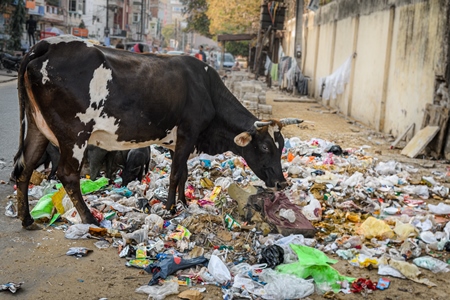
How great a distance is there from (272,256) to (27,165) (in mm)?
2571

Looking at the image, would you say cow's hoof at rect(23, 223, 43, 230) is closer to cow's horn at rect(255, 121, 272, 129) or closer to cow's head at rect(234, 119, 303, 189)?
cow's head at rect(234, 119, 303, 189)

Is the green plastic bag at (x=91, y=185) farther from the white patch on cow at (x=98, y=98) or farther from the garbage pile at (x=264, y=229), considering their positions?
the white patch on cow at (x=98, y=98)

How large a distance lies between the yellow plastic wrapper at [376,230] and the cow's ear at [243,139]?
152 cm

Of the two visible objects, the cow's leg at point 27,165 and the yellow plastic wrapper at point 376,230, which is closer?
the cow's leg at point 27,165

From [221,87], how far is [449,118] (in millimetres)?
4952

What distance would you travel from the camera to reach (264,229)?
5.61m

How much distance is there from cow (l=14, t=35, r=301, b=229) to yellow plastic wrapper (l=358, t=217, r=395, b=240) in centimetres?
100

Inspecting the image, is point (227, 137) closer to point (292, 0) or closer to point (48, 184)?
point (48, 184)

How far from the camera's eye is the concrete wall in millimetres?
10344

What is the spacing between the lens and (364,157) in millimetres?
9586

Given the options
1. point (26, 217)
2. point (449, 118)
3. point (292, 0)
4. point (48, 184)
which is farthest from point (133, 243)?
point (292, 0)

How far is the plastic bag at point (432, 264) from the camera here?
4.98 m

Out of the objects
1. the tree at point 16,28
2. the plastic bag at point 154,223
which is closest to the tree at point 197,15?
the tree at point 16,28

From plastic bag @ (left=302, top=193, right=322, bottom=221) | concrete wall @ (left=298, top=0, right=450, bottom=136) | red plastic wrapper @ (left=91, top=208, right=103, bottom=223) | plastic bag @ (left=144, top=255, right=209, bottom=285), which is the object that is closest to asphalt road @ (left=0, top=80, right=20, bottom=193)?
red plastic wrapper @ (left=91, top=208, right=103, bottom=223)
